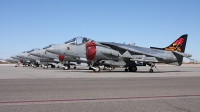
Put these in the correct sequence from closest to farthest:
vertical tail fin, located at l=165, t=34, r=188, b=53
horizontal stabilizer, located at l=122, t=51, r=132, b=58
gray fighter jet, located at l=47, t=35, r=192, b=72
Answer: gray fighter jet, located at l=47, t=35, r=192, b=72, horizontal stabilizer, located at l=122, t=51, r=132, b=58, vertical tail fin, located at l=165, t=34, r=188, b=53

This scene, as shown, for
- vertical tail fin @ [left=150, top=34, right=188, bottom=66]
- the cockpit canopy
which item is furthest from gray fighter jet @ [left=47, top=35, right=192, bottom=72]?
vertical tail fin @ [left=150, top=34, right=188, bottom=66]

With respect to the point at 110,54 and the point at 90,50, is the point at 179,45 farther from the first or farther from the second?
the point at 90,50

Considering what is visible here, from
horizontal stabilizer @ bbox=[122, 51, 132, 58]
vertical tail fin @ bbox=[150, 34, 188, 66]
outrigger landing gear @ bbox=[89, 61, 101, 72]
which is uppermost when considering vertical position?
vertical tail fin @ bbox=[150, 34, 188, 66]

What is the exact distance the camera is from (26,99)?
7113 mm

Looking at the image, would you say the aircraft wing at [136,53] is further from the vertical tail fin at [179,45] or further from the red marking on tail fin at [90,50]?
the vertical tail fin at [179,45]

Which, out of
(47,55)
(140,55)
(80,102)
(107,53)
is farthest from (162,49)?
(80,102)

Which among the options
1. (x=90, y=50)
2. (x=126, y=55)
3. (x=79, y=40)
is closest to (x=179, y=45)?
(x=126, y=55)

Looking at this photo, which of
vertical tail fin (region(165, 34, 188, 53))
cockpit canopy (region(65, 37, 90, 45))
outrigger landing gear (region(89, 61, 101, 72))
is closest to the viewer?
outrigger landing gear (region(89, 61, 101, 72))

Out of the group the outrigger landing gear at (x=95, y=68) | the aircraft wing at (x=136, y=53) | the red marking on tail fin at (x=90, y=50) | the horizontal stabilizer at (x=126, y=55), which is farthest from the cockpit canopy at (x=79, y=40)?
the horizontal stabilizer at (x=126, y=55)

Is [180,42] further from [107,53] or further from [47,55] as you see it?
[47,55]

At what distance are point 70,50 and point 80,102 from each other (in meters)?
19.3

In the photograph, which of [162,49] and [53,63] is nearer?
[162,49]

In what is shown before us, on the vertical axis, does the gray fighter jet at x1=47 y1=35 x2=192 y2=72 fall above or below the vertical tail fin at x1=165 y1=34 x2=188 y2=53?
below

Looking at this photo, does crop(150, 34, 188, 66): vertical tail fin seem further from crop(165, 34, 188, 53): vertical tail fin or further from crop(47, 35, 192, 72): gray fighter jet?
crop(47, 35, 192, 72): gray fighter jet
